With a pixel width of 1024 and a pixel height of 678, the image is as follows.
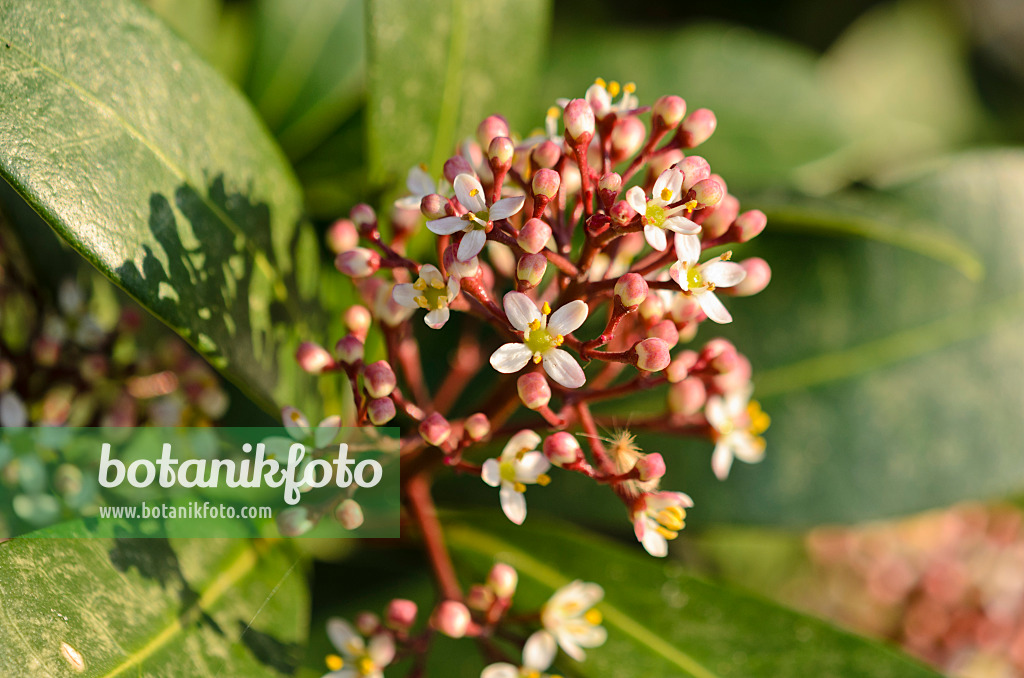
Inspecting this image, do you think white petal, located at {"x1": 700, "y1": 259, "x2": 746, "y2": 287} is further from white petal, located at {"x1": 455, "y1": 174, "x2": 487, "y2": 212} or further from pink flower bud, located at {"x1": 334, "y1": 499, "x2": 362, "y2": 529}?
pink flower bud, located at {"x1": 334, "y1": 499, "x2": 362, "y2": 529}

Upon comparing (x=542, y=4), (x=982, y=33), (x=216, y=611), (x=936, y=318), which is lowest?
(x=216, y=611)

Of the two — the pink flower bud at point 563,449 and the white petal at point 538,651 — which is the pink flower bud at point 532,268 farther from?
the white petal at point 538,651

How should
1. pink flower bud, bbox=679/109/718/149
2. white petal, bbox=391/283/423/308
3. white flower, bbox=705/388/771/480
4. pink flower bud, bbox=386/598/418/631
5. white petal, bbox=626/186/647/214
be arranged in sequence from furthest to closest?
white flower, bbox=705/388/771/480
pink flower bud, bbox=386/598/418/631
pink flower bud, bbox=679/109/718/149
white petal, bbox=391/283/423/308
white petal, bbox=626/186/647/214

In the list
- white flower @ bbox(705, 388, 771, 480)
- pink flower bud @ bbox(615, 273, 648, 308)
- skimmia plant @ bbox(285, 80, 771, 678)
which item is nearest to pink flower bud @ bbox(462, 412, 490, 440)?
skimmia plant @ bbox(285, 80, 771, 678)

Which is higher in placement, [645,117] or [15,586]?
[645,117]

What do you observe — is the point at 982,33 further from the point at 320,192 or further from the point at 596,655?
the point at 596,655

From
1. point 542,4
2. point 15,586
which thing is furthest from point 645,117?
point 15,586

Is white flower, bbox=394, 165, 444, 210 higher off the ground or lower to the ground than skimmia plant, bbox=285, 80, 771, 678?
higher
